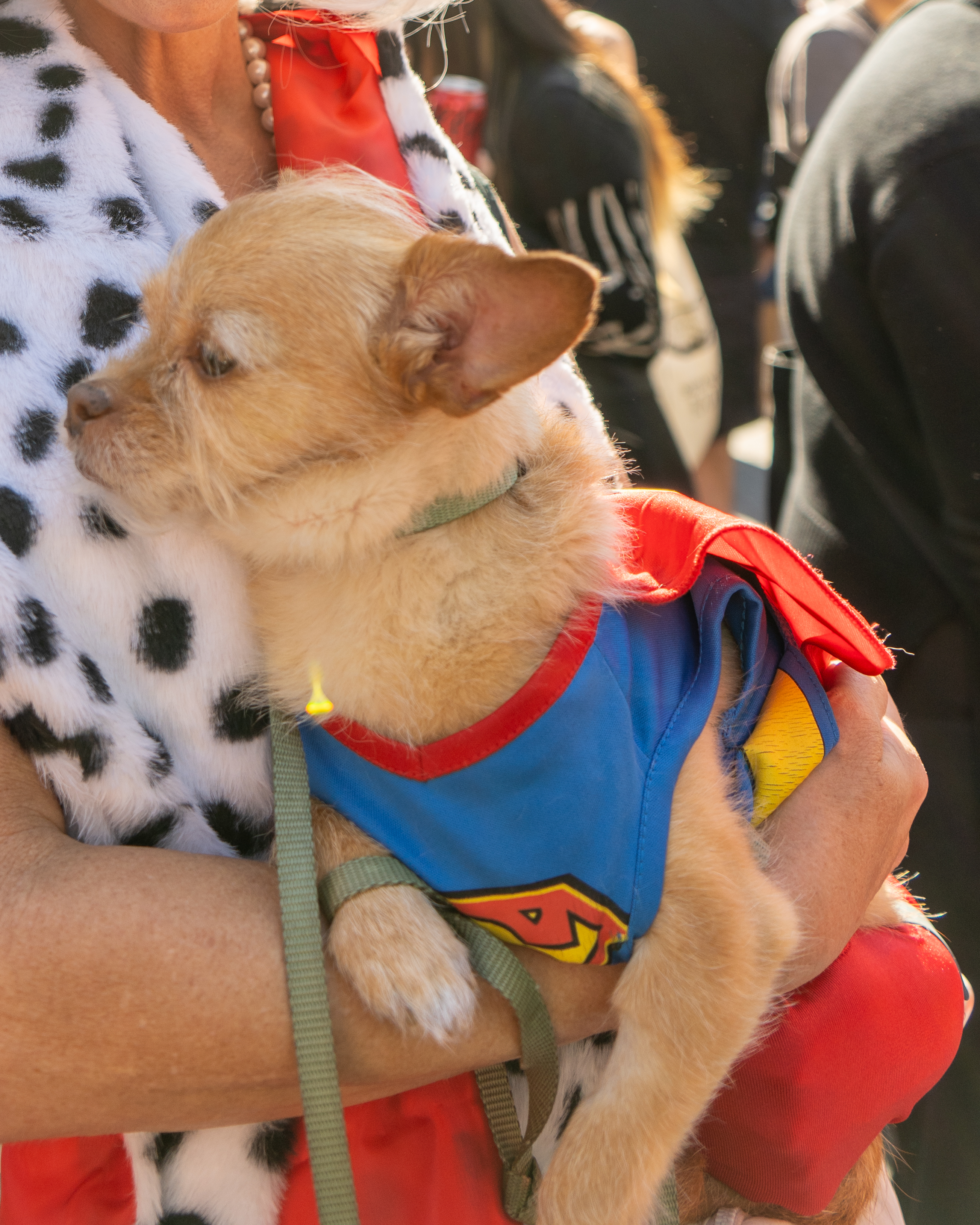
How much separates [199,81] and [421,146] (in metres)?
0.36

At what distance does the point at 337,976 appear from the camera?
125 centimetres

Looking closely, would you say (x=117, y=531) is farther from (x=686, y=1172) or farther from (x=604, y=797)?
(x=686, y=1172)

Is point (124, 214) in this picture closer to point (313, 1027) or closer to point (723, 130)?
point (313, 1027)

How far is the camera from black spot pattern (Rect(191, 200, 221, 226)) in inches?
59.2

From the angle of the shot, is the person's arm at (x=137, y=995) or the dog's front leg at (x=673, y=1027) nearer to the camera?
the person's arm at (x=137, y=995)

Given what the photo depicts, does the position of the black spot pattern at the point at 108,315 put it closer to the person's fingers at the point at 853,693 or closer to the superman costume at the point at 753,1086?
the superman costume at the point at 753,1086

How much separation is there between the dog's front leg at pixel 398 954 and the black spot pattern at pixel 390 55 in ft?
4.10

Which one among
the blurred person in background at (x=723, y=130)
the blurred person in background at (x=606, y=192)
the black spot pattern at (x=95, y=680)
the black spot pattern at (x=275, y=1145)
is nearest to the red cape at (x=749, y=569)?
the black spot pattern at (x=95, y=680)

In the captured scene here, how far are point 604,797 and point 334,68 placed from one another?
1.29 metres

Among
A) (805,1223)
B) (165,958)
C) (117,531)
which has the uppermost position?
(117,531)

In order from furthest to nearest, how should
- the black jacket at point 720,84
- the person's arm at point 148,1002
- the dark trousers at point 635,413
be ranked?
1. the black jacket at point 720,84
2. the dark trousers at point 635,413
3. the person's arm at point 148,1002

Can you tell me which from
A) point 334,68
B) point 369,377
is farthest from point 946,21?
point 369,377

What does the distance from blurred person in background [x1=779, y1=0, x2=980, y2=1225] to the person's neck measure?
4.14 ft

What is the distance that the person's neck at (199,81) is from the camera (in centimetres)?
156
